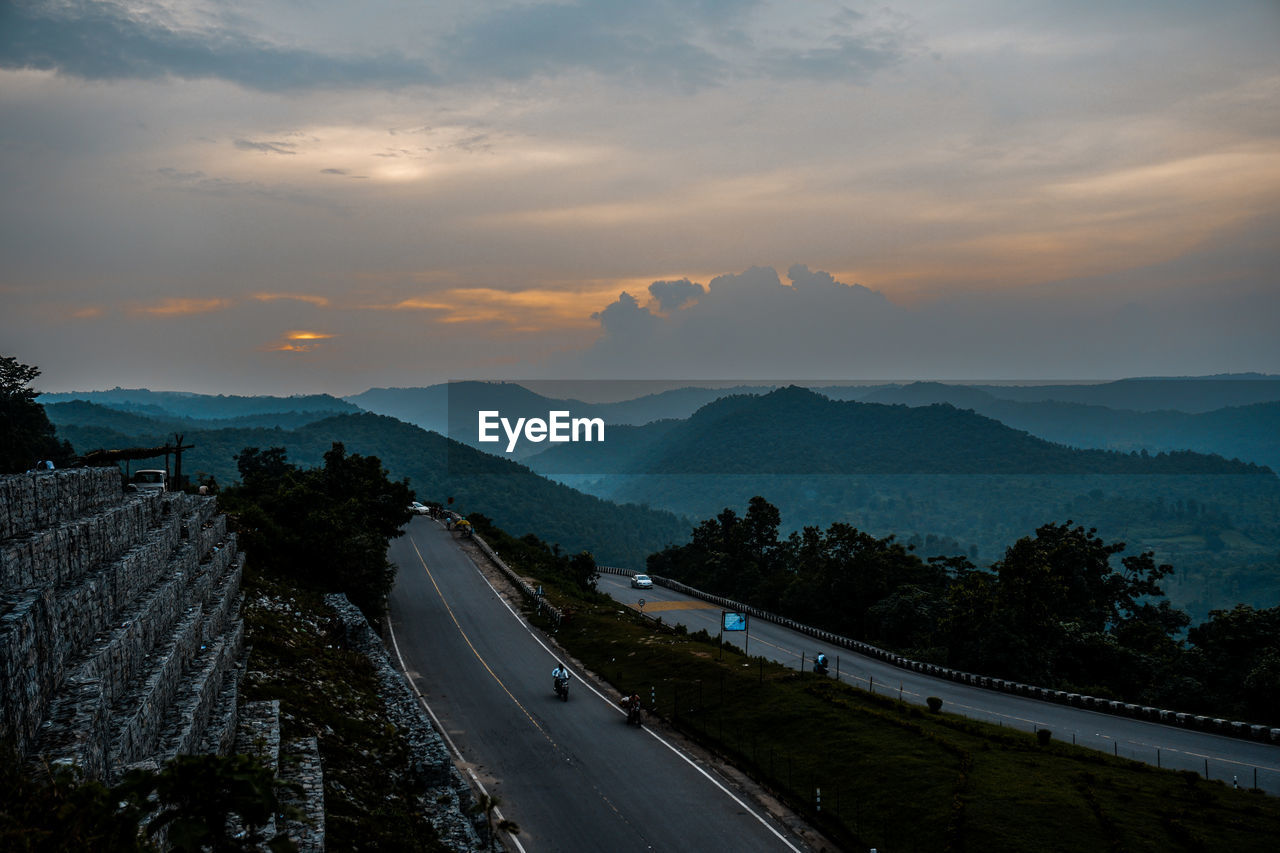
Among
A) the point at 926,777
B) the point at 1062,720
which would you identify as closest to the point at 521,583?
the point at 1062,720

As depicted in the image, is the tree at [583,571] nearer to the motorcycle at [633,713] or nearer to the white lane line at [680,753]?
the white lane line at [680,753]

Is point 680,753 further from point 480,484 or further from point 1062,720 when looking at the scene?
point 480,484

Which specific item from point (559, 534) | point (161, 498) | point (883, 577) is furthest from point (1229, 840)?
point (559, 534)

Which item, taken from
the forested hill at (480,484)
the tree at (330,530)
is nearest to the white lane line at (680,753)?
the tree at (330,530)

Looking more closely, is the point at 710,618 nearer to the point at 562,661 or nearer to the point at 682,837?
the point at 562,661

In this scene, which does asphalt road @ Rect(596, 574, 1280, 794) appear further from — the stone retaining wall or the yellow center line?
the stone retaining wall

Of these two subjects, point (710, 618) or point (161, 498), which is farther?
point (710, 618)
